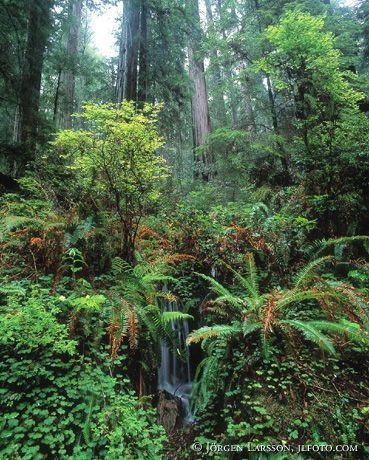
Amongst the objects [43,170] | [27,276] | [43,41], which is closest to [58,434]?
[27,276]

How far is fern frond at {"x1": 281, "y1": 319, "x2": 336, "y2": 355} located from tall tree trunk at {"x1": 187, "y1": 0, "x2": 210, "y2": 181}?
7.35 metres

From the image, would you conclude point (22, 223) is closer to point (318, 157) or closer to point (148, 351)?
point (148, 351)

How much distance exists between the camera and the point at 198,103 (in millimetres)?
13625

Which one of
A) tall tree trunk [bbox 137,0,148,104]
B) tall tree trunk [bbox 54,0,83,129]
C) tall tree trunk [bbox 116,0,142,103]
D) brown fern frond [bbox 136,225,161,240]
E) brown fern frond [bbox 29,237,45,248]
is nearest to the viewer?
brown fern frond [bbox 29,237,45,248]

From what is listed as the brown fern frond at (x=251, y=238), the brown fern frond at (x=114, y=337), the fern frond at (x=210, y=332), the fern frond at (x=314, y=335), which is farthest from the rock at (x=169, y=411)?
the brown fern frond at (x=251, y=238)

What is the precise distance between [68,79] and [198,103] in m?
6.27

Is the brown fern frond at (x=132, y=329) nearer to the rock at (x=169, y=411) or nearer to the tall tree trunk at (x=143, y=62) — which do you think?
the rock at (x=169, y=411)

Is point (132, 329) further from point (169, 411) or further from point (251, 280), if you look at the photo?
point (251, 280)

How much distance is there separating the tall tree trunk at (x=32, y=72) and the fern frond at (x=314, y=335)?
6879 mm

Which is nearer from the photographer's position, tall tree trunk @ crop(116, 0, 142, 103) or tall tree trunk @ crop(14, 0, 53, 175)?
tall tree trunk @ crop(14, 0, 53, 175)

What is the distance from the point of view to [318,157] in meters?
6.48

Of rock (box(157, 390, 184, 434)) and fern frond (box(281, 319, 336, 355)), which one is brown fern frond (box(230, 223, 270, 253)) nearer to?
fern frond (box(281, 319, 336, 355))

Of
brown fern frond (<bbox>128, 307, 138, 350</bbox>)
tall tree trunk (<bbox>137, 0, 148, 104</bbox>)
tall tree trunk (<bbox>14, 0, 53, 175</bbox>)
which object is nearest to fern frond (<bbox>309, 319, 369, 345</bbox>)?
brown fern frond (<bbox>128, 307, 138, 350</bbox>)

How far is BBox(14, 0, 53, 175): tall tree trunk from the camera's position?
7953 mm
